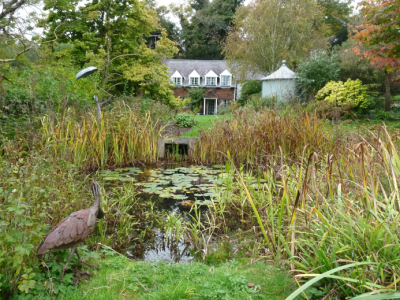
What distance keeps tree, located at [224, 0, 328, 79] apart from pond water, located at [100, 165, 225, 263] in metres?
15.2

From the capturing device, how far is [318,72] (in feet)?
45.3

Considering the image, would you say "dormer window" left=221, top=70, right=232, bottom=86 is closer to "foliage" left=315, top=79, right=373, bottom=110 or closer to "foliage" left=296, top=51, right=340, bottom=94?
"foliage" left=296, top=51, right=340, bottom=94

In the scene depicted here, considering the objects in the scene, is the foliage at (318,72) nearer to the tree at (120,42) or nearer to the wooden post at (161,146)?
the tree at (120,42)

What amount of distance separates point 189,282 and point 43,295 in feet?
2.83

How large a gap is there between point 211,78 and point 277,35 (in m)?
9.17

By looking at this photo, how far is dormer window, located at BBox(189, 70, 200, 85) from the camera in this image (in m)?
27.2

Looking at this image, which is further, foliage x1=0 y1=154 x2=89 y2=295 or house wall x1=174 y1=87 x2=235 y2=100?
house wall x1=174 y1=87 x2=235 y2=100

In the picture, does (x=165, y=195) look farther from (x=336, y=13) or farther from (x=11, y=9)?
(x=336, y=13)

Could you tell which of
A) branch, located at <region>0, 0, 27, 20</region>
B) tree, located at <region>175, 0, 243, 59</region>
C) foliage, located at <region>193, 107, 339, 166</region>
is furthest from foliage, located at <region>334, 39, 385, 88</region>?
tree, located at <region>175, 0, 243, 59</region>

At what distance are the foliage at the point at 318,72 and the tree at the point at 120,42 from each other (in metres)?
Answer: 6.84

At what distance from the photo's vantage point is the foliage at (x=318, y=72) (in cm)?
1367

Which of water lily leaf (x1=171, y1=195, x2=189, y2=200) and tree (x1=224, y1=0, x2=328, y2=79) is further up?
tree (x1=224, y1=0, x2=328, y2=79)

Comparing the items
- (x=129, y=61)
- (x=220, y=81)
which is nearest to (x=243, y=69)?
(x=220, y=81)

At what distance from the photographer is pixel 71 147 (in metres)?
4.86
